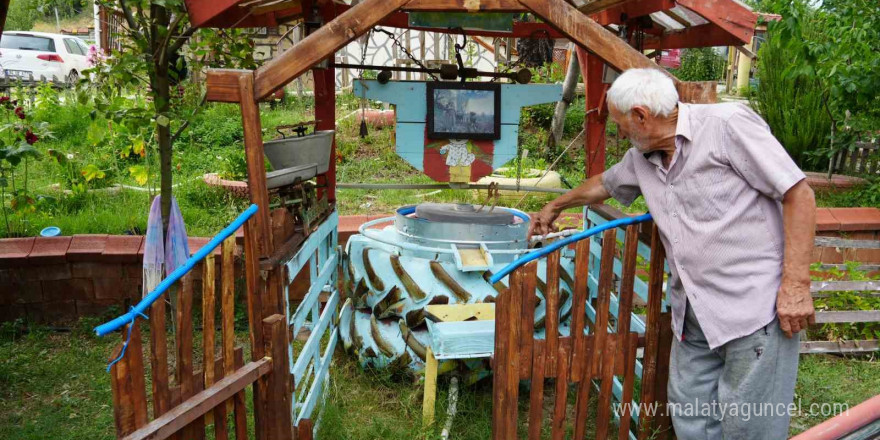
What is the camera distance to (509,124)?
3.90 m

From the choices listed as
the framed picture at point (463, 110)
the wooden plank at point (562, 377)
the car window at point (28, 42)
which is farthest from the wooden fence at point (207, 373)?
the car window at point (28, 42)

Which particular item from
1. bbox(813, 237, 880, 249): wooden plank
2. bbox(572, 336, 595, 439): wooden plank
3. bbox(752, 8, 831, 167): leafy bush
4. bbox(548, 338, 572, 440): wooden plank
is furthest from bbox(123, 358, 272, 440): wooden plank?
bbox(752, 8, 831, 167): leafy bush

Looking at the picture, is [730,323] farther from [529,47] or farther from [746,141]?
[529,47]

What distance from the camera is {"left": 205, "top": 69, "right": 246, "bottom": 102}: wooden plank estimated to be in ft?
8.21

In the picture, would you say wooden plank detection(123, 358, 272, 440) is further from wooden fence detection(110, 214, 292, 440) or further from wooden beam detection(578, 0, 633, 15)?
wooden beam detection(578, 0, 633, 15)

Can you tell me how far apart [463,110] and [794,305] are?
6.83 feet

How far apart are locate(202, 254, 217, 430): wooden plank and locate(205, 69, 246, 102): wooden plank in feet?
2.04

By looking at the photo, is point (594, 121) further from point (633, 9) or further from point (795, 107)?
point (795, 107)

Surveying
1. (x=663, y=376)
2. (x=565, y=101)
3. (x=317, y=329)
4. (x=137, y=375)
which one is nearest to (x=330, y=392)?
(x=317, y=329)

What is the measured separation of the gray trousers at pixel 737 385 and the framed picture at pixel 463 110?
1.68 metres

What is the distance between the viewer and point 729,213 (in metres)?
2.29

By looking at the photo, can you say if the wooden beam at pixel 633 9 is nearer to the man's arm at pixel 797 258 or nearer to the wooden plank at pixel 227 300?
the man's arm at pixel 797 258

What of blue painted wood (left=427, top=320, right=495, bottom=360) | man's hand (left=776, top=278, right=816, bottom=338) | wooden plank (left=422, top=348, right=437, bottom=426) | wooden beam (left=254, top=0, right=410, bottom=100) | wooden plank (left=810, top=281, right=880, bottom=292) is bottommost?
wooden plank (left=422, top=348, right=437, bottom=426)

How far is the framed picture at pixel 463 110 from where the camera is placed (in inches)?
149
